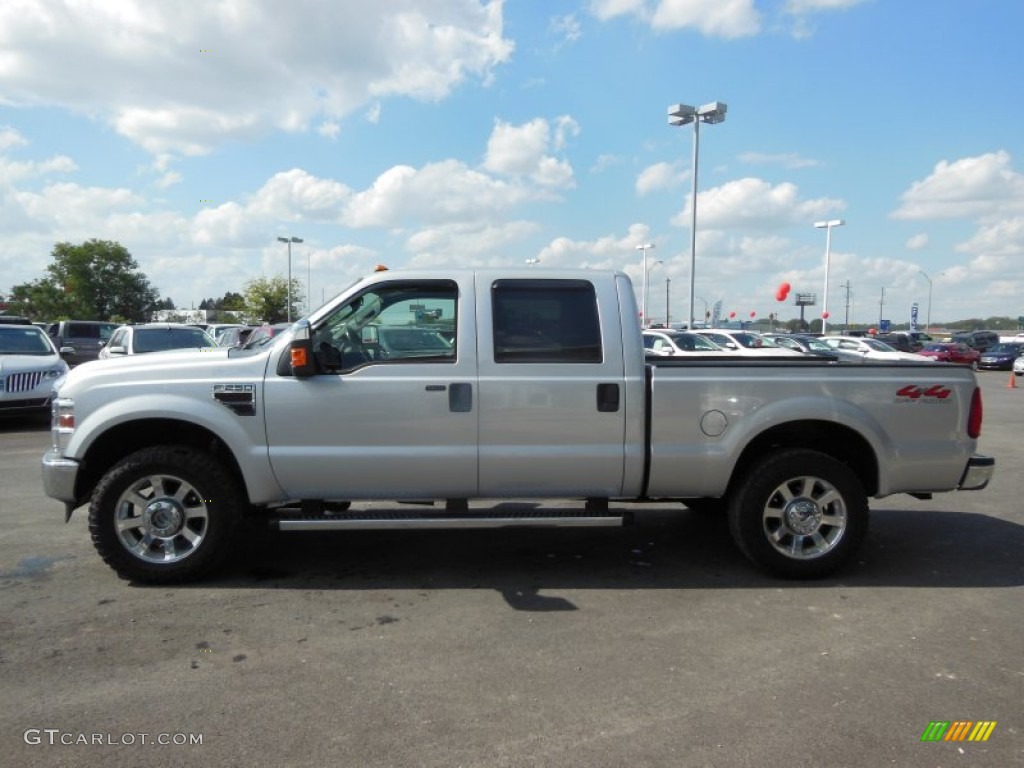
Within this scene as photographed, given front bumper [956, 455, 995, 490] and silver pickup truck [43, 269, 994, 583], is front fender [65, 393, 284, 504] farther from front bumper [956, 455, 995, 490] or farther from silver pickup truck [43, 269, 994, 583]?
front bumper [956, 455, 995, 490]

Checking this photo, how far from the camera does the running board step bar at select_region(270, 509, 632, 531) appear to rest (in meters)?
4.54

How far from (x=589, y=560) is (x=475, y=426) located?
1493 millimetres

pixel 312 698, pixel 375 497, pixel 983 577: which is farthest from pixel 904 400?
pixel 312 698

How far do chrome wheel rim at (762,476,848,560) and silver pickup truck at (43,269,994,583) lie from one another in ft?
0.04

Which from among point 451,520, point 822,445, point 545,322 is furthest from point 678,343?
point 451,520

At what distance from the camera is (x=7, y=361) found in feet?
36.9

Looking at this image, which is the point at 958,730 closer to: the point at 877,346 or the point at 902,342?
the point at 877,346

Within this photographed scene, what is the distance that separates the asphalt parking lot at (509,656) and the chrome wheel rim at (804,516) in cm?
27

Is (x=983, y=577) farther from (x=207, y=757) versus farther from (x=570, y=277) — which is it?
(x=207, y=757)

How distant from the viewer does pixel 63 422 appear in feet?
15.2

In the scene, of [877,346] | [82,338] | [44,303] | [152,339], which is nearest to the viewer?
[152,339]

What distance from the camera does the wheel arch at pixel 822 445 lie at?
16.2ft

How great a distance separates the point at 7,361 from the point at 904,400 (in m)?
12.3

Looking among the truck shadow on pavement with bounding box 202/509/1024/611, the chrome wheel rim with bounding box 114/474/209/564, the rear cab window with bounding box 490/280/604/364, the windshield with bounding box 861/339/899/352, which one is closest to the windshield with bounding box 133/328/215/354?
the truck shadow on pavement with bounding box 202/509/1024/611
